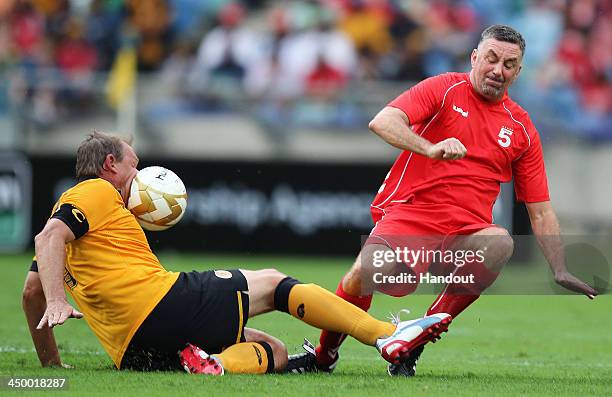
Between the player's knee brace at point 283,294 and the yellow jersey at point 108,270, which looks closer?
the yellow jersey at point 108,270

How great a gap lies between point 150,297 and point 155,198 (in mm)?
620

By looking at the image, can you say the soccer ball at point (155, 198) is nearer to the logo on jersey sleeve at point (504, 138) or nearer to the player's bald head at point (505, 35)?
the logo on jersey sleeve at point (504, 138)

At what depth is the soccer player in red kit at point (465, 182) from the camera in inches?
247

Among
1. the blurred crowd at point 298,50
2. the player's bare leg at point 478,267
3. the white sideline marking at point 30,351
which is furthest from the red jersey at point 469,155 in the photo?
the blurred crowd at point 298,50

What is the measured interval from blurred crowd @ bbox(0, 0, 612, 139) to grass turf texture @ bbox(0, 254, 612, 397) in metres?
3.78

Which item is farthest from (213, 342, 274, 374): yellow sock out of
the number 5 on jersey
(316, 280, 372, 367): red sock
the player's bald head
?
the player's bald head

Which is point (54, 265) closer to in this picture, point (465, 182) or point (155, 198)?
point (155, 198)

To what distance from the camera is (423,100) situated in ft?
20.7

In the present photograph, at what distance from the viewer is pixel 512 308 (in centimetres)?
1116

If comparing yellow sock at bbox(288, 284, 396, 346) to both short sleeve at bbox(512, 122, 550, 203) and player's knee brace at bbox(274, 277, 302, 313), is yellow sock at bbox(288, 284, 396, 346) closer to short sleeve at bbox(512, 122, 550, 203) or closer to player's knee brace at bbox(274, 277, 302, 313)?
Answer: player's knee brace at bbox(274, 277, 302, 313)

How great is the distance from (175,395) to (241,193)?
Result: 1017 centimetres

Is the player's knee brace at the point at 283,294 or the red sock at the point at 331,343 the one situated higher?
the player's knee brace at the point at 283,294

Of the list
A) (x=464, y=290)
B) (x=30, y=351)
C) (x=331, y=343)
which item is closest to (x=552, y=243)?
(x=464, y=290)

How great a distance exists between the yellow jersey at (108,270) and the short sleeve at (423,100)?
1.57 meters
